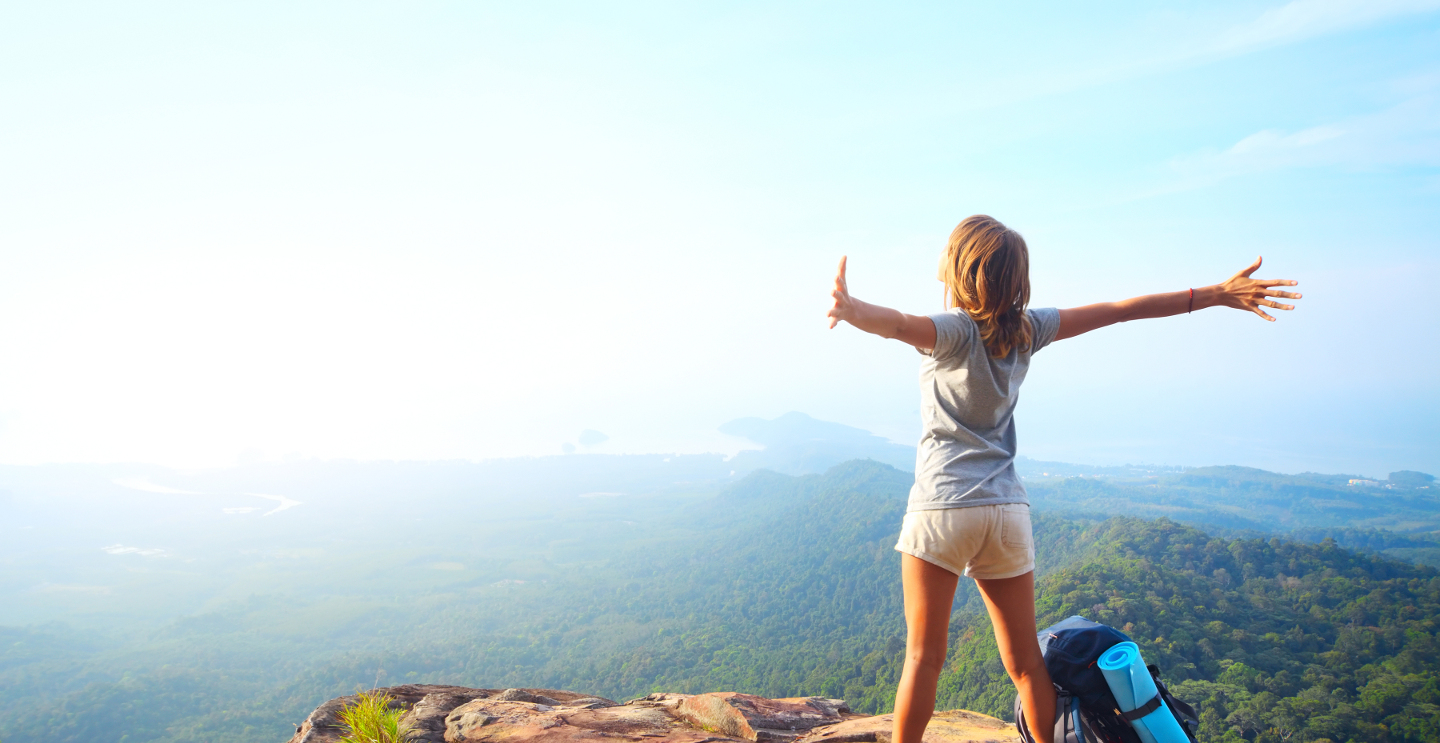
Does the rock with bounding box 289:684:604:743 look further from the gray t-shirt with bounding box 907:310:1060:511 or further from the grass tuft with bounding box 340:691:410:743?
the gray t-shirt with bounding box 907:310:1060:511

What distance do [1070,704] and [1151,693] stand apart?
1.10ft

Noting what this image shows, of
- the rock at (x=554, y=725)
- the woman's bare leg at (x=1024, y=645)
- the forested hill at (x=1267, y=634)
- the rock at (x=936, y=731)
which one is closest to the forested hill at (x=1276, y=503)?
the forested hill at (x=1267, y=634)

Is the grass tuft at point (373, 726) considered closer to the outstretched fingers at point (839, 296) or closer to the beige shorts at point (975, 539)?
the beige shorts at point (975, 539)

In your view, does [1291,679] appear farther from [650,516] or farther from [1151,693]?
[650,516]

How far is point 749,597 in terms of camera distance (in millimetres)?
80812

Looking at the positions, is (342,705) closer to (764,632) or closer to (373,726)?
(373,726)

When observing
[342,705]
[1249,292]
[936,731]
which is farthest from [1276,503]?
[342,705]

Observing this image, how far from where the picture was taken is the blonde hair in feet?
8.19

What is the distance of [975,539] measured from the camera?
253 centimetres

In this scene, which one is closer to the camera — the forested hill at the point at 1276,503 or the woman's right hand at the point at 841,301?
the woman's right hand at the point at 841,301

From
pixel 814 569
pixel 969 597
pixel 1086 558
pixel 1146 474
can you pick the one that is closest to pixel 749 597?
pixel 814 569

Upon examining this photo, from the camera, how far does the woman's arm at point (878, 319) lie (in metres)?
2.22

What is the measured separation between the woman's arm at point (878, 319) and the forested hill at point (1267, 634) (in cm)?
2967

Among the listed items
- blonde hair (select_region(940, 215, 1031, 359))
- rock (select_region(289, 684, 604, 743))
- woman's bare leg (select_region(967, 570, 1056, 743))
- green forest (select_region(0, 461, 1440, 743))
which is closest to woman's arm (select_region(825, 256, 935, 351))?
blonde hair (select_region(940, 215, 1031, 359))
